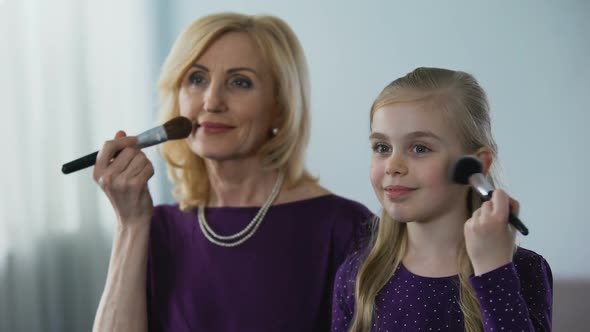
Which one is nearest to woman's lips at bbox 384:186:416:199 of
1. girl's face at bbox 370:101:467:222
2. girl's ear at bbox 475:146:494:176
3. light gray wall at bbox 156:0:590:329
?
girl's face at bbox 370:101:467:222

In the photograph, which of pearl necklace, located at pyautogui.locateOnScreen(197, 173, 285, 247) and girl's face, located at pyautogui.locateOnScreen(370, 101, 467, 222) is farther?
pearl necklace, located at pyautogui.locateOnScreen(197, 173, 285, 247)

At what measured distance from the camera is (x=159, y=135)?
1159 mm

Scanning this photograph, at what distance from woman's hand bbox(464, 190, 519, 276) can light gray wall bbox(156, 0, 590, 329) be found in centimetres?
59

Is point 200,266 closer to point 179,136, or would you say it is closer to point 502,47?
point 179,136

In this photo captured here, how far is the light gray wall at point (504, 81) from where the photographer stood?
158 centimetres

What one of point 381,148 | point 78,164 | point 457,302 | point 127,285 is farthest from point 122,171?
point 457,302

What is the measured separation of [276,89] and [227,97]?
0.10 m

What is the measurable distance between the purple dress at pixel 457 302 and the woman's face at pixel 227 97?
1.07 feet

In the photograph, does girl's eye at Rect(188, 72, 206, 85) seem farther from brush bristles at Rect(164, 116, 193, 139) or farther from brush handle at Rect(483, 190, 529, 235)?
brush handle at Rect(483, 190, 529, 235)

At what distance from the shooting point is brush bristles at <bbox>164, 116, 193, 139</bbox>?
1.16 metres

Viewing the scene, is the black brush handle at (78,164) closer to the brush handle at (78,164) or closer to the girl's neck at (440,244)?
the brush handle at (78,164)

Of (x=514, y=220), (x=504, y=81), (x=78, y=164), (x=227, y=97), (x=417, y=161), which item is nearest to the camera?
(x=514, y=220)

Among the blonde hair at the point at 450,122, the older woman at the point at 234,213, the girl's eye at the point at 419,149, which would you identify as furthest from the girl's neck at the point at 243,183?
the girl's eye at the point at 419,149

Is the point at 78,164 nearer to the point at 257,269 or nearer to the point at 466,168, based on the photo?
the point at 257,269
